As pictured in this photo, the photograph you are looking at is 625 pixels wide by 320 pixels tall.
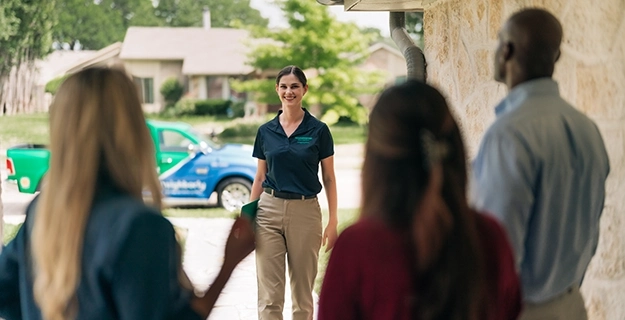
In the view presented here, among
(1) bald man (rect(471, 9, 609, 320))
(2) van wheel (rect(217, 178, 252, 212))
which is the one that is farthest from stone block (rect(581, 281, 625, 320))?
(2) van wheel (rect(217, 178, 252, 212))

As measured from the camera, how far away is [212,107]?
3878cm

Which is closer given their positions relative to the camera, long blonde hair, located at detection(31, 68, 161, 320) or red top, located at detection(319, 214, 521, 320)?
red top, located at detection(319, 214, 521, 320)

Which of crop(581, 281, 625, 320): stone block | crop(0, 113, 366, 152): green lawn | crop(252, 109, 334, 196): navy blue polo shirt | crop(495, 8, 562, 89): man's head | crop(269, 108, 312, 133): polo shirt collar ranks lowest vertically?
crop(0, 113, 366, 152): green lawn

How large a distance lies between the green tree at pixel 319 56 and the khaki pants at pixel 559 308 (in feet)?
95.7

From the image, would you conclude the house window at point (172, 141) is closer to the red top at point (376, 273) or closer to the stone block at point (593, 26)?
the stone block at point (593, 26)

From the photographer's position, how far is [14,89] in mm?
36906

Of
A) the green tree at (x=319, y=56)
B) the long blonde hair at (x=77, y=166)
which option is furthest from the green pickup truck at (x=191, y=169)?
the green tree at (x=319, y=56)

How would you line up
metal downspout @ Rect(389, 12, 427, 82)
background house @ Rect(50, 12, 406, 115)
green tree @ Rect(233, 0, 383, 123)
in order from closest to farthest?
metal downspout @ Rect(389, 12, 427, 82) → green tree @ Rect(233, 0, 383, 123) → background house @ Rect(50, 12, 406, 115)

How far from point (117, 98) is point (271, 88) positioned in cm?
2981

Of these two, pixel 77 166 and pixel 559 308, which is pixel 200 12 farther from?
pixel 77 166

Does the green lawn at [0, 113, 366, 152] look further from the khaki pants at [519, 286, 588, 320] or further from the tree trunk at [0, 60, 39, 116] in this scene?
the khaki pants at [519, 286, 588, 320]

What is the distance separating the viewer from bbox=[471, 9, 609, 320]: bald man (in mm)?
2127

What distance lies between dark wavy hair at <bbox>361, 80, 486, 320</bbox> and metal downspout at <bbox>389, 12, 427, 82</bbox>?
3223mm

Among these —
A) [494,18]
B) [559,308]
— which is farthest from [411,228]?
[494,18]
